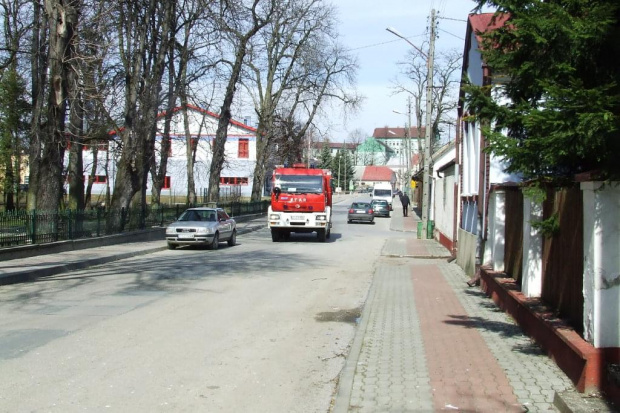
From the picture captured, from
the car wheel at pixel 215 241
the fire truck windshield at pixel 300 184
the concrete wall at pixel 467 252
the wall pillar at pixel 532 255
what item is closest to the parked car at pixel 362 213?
the fire truck windshield at pixel 300 184

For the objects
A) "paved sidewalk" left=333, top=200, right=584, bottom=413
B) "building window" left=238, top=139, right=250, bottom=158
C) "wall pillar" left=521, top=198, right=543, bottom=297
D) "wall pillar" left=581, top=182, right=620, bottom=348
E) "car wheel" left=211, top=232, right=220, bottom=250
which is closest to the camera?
"wall pillar" left=581, top=182, right=620, bottom=348

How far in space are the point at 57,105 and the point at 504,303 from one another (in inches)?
621

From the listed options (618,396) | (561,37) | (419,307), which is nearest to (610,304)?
(618,396)

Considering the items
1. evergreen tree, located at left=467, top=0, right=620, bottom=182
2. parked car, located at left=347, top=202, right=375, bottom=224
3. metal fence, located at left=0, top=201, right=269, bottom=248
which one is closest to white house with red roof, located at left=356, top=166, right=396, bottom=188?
parked car, located at left=347, top=202, right=375, bottom=224

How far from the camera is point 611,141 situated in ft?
18.9

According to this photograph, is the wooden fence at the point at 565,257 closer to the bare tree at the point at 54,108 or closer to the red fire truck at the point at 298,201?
the bare tree at the point at 54,108

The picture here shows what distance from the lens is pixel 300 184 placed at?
27234 mm

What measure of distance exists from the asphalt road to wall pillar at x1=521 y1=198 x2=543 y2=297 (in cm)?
270

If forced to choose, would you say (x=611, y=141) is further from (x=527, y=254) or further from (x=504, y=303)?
(x=504, y=303)

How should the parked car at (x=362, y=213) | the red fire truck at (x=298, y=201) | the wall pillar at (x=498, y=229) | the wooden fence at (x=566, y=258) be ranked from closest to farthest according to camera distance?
1. the wooden fence at (x=566, y=258)
2. the wall pillar at (x=498, y=229)
3. the red fire truck at (x=298, y=201)
4. the parked car at (x=362, y=213)

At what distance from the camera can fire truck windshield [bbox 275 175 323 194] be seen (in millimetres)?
27156

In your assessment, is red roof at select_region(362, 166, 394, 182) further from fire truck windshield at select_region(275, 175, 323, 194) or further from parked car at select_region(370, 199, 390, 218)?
fire truck windshield at select_region(275, 175, 323, 194)

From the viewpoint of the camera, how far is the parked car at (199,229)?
2308 cm

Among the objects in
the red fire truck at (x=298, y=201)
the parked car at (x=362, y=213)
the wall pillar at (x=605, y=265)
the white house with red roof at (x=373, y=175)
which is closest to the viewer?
the wall pillar at (x=605, y=265)
